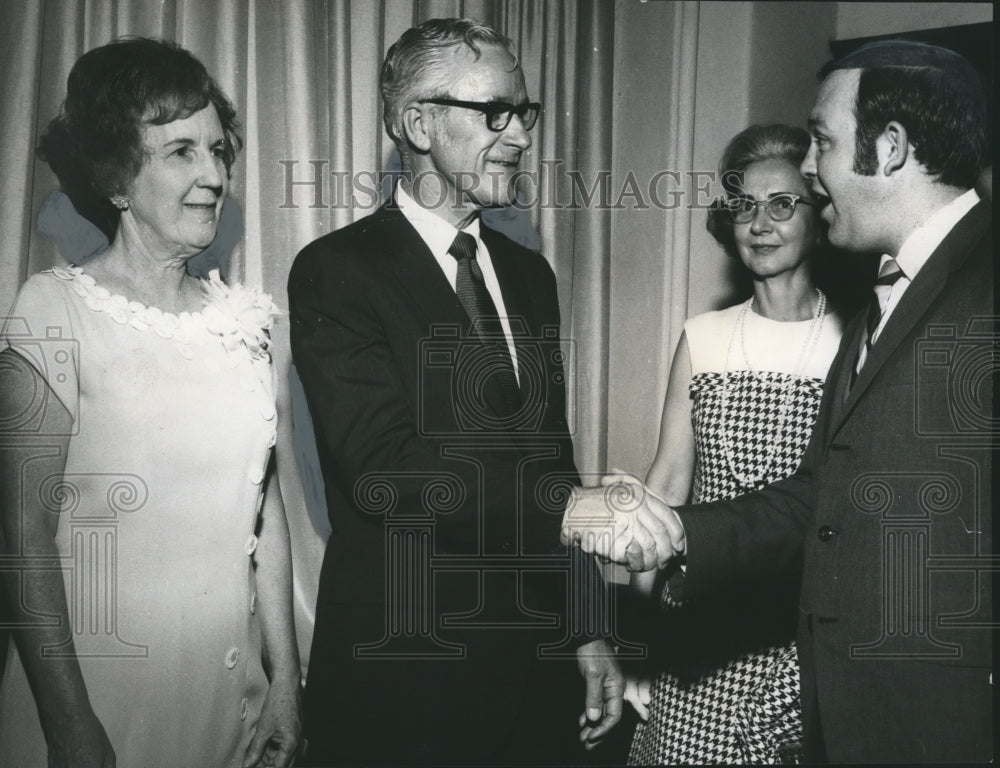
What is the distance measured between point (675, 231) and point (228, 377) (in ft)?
3.09

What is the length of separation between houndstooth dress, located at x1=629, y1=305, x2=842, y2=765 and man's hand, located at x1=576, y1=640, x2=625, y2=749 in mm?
86

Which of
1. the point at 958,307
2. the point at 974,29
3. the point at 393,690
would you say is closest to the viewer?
the point at 958,307

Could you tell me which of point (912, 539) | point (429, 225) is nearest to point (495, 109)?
point (429, 225)

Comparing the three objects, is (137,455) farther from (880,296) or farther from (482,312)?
(880,296)

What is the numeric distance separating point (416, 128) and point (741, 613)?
1.08m

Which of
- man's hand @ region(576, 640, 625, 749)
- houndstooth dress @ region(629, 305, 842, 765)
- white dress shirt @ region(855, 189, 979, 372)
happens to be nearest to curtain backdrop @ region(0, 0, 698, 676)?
houndstooth dress @ region(629, 305, 842, 765)

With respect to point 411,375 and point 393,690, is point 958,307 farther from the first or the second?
point 393,690

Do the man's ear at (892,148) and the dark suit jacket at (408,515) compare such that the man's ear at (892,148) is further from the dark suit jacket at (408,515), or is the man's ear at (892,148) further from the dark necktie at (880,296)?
the dark suit jacket at (408,515)

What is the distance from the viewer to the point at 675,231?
1983 millimetres

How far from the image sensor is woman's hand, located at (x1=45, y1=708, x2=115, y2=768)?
61.2 inches

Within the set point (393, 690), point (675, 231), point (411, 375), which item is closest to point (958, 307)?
point (675, 231)

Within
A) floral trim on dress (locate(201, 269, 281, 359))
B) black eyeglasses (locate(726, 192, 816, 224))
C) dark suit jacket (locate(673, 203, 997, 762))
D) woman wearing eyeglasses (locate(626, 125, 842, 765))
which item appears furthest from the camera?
black eyeglasses (locate(726, 192, 816, 224))

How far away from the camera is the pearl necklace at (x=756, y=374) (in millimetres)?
1826

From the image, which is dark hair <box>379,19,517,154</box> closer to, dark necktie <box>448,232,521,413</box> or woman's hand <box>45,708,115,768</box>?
dark necktie <box>448,232,521,413</box>
